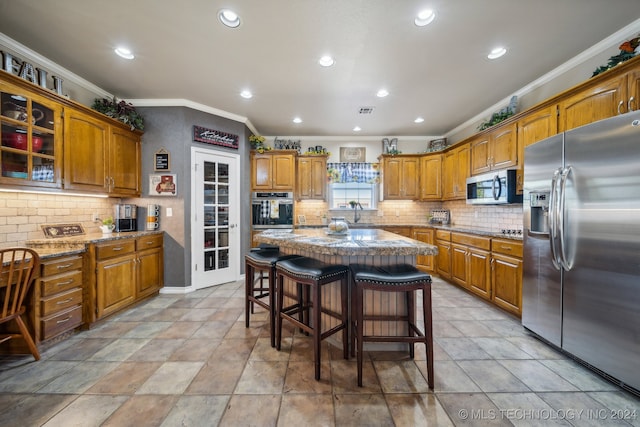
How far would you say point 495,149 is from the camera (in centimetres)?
324

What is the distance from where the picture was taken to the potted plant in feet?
9.86

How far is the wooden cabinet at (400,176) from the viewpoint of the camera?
4793mm

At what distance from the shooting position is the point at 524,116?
2.78m

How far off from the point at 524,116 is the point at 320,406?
12.1 feet

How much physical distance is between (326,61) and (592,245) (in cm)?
282

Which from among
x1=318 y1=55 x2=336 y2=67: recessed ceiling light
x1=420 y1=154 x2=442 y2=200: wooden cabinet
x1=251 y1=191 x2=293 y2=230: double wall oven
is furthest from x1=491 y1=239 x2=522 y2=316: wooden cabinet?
x1=251 y1=191 x2=293 y2=230: double wall oven

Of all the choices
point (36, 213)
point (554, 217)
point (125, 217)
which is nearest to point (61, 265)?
point (36, 213)

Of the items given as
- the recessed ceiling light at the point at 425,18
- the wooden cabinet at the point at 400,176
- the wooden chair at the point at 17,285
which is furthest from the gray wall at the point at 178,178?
the wooden cabinet at the point at 400,176

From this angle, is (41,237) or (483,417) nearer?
(483,417)

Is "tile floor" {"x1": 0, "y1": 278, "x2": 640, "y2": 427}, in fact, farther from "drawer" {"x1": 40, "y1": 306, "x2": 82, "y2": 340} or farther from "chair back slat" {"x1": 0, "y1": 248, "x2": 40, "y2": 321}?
"chair back slat" {"x1": 0, "y1": 248, "x2": 40, "y2": 321}

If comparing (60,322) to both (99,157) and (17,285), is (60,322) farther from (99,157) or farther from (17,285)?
(99,157)

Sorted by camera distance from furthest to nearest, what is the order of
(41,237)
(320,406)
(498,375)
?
(41,237), (498,375), (320,406)

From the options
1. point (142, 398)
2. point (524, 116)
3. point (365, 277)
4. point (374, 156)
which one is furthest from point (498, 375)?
point (374, 156)

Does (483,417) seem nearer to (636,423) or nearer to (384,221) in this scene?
(636,423)
